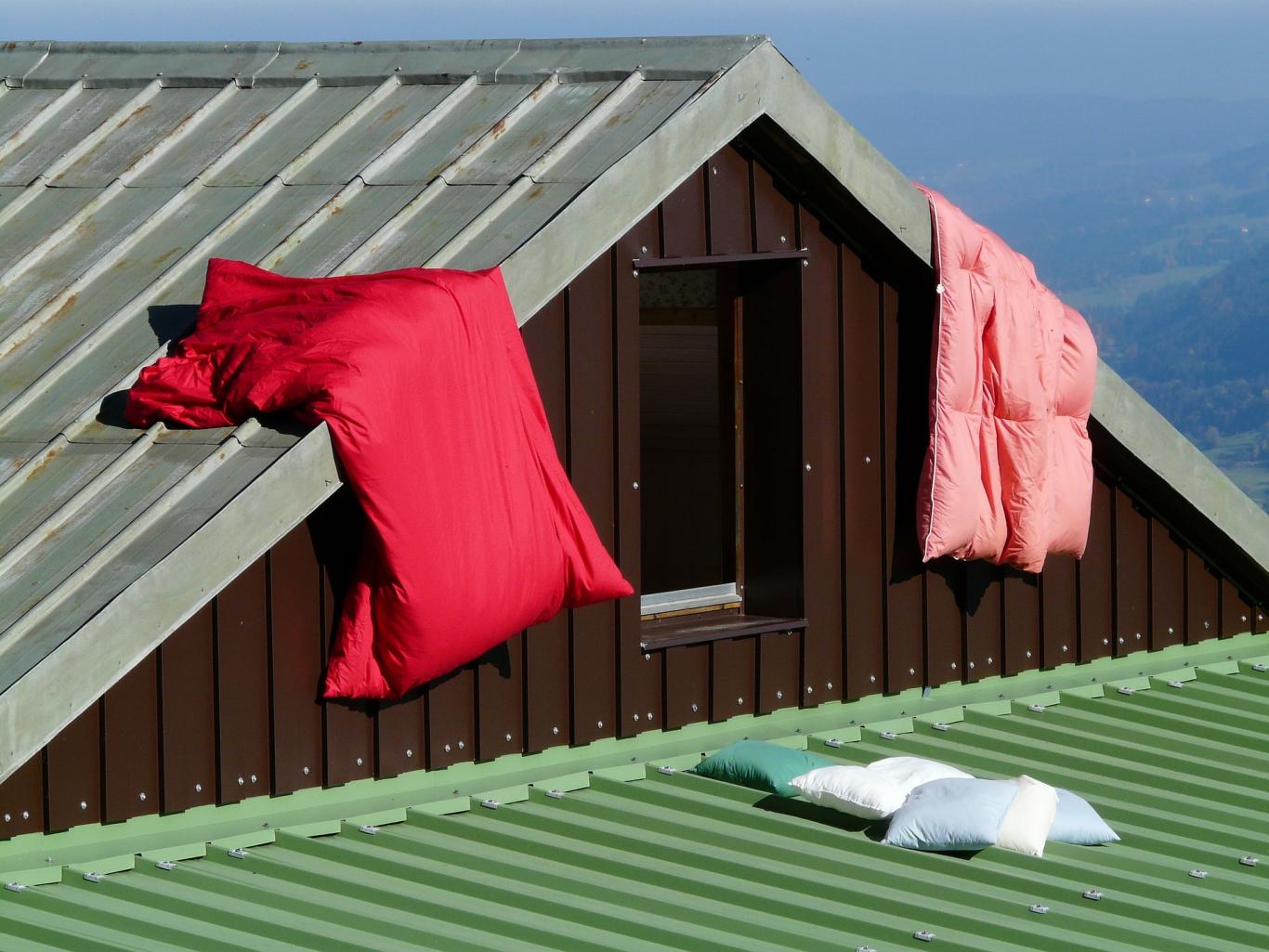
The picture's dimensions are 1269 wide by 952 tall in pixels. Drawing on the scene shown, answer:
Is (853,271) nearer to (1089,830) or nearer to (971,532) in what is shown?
(971,532)

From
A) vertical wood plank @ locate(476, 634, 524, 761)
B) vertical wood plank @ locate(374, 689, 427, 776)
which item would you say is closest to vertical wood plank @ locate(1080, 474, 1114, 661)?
vertical wood plank @ locate(476, 634, 524, 761)

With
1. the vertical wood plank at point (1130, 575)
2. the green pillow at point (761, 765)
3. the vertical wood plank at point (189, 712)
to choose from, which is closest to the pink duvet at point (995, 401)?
the vertical wood plank at point (1130, 575)

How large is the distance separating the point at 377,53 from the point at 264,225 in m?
1.59

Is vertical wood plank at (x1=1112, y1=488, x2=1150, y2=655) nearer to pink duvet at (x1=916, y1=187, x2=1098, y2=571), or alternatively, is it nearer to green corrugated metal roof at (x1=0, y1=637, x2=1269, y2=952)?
pink duvet at (x1=916, y1=187, x2=1098, y2=571)

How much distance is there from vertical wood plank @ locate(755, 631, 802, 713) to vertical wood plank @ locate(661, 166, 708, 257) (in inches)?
66.0

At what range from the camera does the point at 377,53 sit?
→ 10.3 m

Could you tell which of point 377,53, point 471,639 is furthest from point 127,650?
point 377,53

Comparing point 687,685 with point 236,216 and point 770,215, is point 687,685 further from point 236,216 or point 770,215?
point 236,216

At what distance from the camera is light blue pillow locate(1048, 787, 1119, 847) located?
7.97 meters

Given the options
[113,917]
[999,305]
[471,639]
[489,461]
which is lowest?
[113,917]

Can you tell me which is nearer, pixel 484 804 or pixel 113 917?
pixel 113 917

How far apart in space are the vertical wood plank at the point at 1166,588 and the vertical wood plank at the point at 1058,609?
62 centimetres

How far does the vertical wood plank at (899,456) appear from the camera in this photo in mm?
10062

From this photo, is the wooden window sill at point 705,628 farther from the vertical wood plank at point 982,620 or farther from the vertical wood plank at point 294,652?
the vertical wood plank at point 294,652
